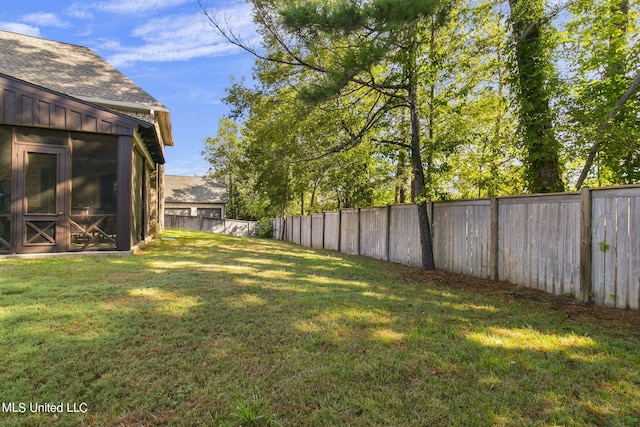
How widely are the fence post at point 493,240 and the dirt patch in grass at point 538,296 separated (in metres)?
0.19

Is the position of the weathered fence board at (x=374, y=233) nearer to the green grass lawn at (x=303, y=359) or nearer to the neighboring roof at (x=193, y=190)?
the green grass lawn at (x=303, y=359)

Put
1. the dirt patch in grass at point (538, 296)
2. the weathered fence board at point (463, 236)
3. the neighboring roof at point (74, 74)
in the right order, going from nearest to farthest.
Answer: the dirt patch in grass at point (538, 296), the weathered fence board at point (463, 236), the neighboring roof at point (74, 74)

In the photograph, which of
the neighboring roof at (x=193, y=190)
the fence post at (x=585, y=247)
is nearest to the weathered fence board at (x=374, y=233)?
the fence post at (x=585, y=247)

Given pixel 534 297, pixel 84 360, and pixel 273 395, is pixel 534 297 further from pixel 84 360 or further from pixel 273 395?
pixel 84 360

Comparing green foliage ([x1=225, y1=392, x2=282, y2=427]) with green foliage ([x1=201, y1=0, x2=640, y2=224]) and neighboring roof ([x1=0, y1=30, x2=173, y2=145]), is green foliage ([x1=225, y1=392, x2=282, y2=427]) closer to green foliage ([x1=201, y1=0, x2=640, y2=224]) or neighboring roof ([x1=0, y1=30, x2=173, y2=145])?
green foliage ([x1=201, y1=0, x2=640, y2=224])

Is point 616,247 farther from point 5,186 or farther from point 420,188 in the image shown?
point 5,186

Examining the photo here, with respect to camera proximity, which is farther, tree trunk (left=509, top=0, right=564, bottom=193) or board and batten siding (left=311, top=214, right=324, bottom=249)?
board and batten siding (left=311, top=214, right=324, bottom=249)

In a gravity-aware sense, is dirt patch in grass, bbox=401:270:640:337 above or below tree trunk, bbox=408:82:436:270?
below

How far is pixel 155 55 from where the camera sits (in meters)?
12.0

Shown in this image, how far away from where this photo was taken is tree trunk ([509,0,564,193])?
20.0 ft

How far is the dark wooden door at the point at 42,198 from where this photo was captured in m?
6.83

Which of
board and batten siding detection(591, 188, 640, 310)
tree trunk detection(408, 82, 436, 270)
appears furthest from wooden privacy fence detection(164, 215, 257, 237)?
board and batten siding detection(591, 188, 640, 310)

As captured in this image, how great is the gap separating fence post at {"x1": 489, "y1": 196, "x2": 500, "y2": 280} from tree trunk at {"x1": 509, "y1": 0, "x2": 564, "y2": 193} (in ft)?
4.31

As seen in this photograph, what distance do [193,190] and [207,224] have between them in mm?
5286
